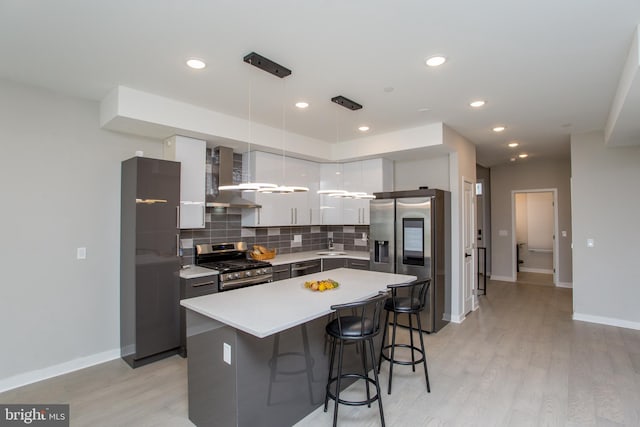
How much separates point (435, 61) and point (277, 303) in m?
2.17

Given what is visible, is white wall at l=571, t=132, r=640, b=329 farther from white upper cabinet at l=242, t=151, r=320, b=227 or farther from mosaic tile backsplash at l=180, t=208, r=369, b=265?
white upper cabinet at l=242, t=151, r=320, b=227

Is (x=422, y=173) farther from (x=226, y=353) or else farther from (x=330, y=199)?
(x=226, y=353)

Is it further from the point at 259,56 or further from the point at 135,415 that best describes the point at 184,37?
Answer: the point at 135,415

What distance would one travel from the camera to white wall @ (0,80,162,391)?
284 cm

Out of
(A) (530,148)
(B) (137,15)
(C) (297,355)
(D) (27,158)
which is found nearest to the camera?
(B) (137,15)

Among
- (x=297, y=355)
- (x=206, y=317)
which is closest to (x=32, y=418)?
(x=206, y=317)

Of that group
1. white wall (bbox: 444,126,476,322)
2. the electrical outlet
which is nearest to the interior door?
white wall (bbox: 444,126,476,322)

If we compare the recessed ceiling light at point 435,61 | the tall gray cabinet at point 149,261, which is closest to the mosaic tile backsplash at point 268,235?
the tall gray cabinet at point 149,261

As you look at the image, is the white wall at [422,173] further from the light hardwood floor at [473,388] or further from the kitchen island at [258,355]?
the kitchen island at [258,355]

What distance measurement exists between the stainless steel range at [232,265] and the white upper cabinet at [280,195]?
17.2 inches

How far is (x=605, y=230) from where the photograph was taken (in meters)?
4.49

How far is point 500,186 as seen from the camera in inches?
293

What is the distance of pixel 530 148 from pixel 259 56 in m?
5.21

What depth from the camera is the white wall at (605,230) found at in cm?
432
